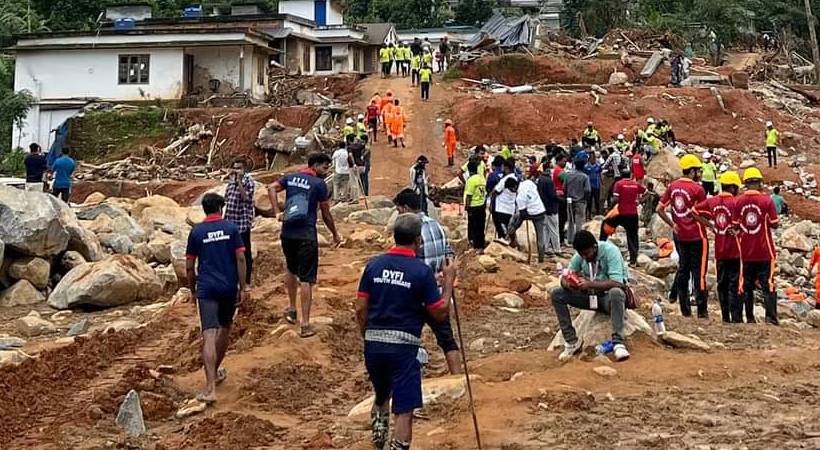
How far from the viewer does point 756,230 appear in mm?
10758

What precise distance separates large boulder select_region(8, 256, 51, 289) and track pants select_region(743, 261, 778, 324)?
370 inches

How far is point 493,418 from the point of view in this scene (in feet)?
23.6

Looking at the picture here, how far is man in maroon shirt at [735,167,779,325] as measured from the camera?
10.8 m

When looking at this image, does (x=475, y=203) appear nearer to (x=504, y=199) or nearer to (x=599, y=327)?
(x=504, y=199)

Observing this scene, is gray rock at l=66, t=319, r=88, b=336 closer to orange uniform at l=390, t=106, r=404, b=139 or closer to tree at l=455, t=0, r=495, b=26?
orange uniform at l=390, t=106, r=404, b=139

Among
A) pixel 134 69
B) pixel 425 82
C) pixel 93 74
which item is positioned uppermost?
pixel 134 69

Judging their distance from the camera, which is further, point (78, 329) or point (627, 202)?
point (627, 202)

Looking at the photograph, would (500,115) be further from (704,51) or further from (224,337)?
(224,337)

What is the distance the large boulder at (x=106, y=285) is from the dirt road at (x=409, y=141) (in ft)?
36.9

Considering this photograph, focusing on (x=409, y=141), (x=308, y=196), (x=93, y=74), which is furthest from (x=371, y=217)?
(x=93, y=74)

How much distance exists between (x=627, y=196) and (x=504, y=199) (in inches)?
75.8

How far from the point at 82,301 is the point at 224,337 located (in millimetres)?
5830

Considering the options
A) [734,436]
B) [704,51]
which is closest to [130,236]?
[734,436]

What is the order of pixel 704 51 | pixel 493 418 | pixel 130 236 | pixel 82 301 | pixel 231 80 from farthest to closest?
pixel 704 51, pixel 231 80, pixel 130 236, pixel 82 301, pixel 493 418
